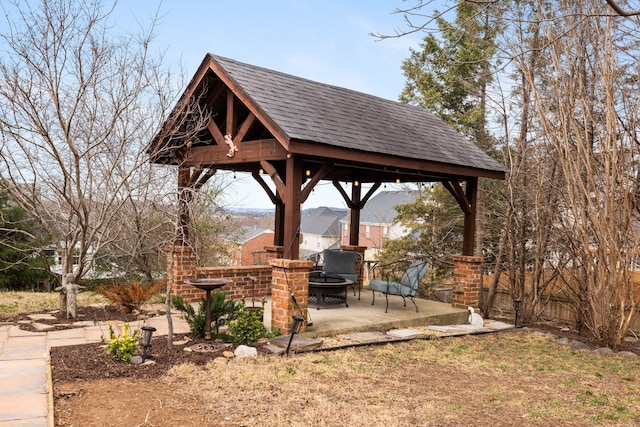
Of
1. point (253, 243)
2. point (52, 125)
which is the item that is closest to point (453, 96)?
point (52, 125)

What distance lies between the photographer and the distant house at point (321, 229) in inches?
1661

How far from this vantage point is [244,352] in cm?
585

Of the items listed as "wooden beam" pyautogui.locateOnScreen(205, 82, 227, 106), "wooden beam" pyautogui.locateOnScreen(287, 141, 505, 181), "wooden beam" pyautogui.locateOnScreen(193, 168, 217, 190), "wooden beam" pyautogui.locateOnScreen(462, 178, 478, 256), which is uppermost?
"wooden beam" pyautogui.locateOnScreen(205, 82, 227, 106)

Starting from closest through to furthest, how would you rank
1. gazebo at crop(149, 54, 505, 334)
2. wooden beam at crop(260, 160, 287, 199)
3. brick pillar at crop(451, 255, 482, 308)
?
gazebo at crop(149, 54, 505, 334) → wooden beam at crop(260, 160, 287, 199) → brick pillar at crop(451, 255, 482, 308)

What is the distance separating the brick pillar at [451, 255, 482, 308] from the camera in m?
9.25

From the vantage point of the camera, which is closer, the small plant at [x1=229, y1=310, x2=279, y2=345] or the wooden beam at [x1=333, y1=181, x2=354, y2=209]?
the small plant at [x1=229, y1=310, x2=279, y2=345]

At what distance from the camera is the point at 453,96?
17.2 meters

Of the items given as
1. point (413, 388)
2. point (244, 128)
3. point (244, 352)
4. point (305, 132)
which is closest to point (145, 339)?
point (244, 352)

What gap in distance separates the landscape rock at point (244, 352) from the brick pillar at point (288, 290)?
34.3 inches

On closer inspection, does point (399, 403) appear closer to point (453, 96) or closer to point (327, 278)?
point (327, 278)

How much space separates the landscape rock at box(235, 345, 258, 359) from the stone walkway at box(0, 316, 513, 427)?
378 millimetres

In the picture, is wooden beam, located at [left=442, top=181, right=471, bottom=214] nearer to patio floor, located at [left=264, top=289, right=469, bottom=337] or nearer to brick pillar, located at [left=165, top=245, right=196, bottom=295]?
patio floor, located at [left=264, top=289, right=469, bottom=337]

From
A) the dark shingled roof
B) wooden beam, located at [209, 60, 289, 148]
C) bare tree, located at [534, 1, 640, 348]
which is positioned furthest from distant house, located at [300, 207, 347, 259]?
wooden beam, located at [209, 60, 289, 148]

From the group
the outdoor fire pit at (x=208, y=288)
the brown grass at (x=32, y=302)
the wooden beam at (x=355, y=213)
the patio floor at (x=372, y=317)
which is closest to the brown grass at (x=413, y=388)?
the patio floor at (x=372, y=317)
